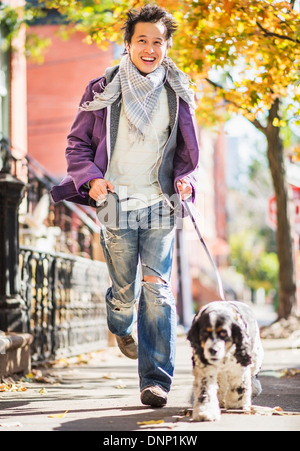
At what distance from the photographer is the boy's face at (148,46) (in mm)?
4398

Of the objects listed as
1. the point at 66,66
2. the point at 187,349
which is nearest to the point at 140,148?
the point at 187,349

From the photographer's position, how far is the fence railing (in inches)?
292

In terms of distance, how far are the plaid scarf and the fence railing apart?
2.85m

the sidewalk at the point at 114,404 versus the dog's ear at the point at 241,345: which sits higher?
the dog's ear at the point at 241,345

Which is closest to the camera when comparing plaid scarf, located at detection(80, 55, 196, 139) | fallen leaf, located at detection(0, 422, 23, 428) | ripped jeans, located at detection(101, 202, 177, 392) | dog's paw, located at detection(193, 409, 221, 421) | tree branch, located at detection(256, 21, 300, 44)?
dog's paw, located at detection(193, 409, 221, 421)

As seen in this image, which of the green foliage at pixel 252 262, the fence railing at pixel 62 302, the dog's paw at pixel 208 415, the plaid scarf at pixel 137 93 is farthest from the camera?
the green foliage at pixel 252 262

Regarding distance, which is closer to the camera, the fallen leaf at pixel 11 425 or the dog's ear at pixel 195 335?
the dog's ear at pixel 195 335

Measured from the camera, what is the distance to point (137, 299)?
15.2 feet

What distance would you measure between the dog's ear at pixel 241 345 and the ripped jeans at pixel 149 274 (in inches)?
25.9

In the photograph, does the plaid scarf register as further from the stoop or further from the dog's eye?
the stoop

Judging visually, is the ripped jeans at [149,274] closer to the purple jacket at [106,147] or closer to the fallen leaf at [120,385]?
the purple jacket at [106,147]

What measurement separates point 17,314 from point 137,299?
2.11 meters

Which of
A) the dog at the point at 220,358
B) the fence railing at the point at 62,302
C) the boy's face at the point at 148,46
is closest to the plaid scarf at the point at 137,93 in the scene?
the boy's face at the point at 148,46

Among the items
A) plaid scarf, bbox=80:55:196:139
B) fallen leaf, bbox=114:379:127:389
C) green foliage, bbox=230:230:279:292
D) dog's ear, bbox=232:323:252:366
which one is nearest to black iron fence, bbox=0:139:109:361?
fallen leaf, bbox=114:379:127:389
